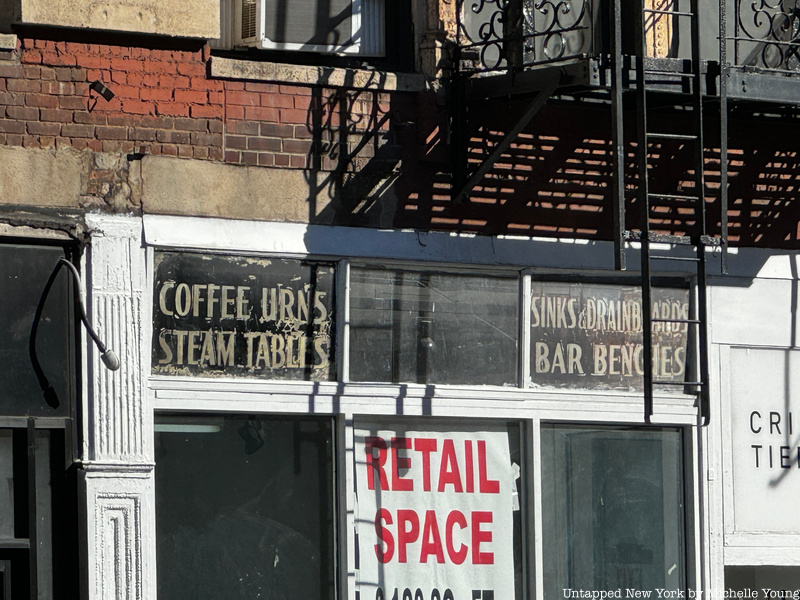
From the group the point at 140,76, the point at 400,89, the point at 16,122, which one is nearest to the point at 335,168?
the point at 400,89

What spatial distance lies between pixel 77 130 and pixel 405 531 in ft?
10.4

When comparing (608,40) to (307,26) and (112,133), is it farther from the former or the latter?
(112,133)

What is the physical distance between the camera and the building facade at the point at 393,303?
8023mm

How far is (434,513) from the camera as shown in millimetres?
8867

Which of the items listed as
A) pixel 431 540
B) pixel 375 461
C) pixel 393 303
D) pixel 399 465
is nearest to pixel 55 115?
pixel 393 303

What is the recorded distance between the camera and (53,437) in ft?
26.0

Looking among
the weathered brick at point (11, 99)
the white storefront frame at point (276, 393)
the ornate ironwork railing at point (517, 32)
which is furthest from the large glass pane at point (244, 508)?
the ornate ironwork railing at point (517, 32)

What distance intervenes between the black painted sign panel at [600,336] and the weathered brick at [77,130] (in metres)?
3.06

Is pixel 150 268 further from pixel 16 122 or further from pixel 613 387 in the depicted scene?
pixel 613 387

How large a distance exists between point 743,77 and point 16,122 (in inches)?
174

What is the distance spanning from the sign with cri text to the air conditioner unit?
4.63ft

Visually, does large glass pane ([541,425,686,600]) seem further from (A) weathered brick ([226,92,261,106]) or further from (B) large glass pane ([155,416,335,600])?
(A) weathered brick ([226,92,261,106])

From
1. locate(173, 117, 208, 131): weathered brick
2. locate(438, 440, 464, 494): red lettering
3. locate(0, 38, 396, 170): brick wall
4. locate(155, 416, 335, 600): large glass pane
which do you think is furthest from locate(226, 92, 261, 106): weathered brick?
locate(438, 440, 464, 494): red lettering

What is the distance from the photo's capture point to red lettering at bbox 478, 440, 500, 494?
354 inches
